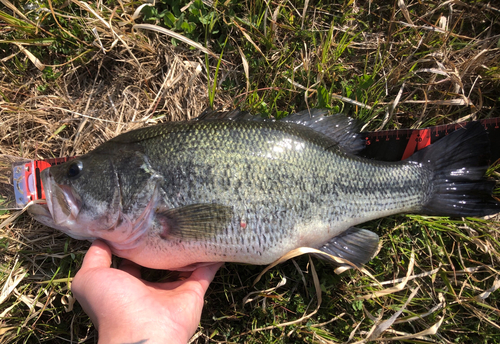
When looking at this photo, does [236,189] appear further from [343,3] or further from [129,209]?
[343,3]

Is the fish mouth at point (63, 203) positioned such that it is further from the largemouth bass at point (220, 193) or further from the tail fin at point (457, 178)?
the tail fin at point (457, 178)

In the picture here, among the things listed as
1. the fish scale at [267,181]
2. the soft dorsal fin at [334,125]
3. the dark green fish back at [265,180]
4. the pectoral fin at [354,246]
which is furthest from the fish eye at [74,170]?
the pectoral fin at [354,246]

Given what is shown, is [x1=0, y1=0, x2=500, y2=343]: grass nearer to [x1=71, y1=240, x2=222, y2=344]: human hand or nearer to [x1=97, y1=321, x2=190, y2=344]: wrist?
[x1=71, y1=240, x2=222, y2=344]: human hand

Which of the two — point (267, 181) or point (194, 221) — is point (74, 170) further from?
point (267, 181)

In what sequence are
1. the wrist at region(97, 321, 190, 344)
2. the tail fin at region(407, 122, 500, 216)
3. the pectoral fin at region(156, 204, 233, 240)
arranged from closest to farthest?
the wrist at region(97, 321, 190, 344), the pectoral fin at region(156, 204, 233, 240), the tail fin at region(407, 122, 500, 216)

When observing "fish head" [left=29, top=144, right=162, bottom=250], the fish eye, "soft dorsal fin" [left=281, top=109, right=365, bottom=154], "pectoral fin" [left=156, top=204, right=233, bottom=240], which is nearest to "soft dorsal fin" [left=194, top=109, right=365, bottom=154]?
"soft dorsal fin" [left=281, top=109, right=365, bottom=154]

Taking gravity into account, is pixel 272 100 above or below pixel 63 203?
above

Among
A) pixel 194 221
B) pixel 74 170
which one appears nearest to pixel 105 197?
pixel 74 170
